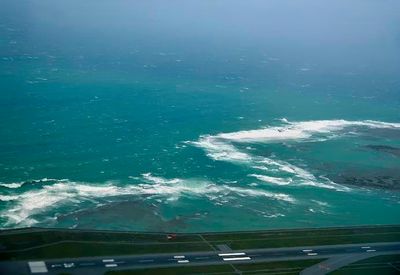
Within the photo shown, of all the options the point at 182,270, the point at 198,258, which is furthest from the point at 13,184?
the point at 182,270

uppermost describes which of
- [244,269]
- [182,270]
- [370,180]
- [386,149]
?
[386,149]

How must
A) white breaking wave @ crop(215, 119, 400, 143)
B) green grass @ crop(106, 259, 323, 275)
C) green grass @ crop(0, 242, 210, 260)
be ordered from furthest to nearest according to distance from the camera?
1. white breaking wave @ crop(215, 119, 400, 143)
2. green grass @ crop(0, 242, 210, 260)
3. green grass @ crop(106, 259, 323, 275)

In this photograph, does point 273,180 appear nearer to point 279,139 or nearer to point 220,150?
point 220,150

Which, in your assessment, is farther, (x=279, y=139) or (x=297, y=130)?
(x=297, y=130)

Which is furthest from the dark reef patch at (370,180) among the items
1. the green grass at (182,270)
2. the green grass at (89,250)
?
the green grass at (182,270)

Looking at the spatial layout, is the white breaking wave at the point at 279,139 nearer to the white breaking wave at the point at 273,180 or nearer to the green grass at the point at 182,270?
the white breaking wave at the point at 273,180

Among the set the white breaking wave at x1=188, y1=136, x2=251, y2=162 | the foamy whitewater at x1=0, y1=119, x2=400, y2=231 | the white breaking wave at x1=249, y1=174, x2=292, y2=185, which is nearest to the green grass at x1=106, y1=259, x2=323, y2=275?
the foamy whitewater at x1=0, y1=119, x2=400, y2=231

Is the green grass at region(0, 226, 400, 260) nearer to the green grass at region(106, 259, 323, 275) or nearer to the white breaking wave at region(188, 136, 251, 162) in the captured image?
the green grass at region(106, 259, 323, 275)
